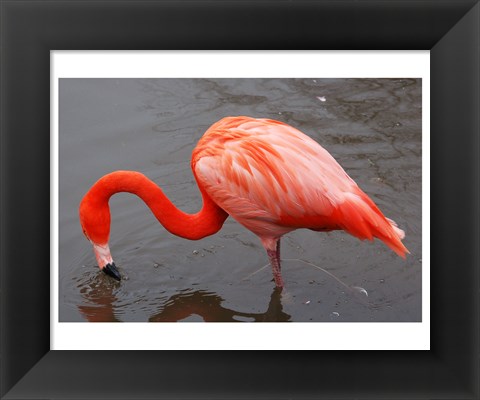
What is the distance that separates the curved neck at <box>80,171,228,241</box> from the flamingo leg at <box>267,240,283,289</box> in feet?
1.04

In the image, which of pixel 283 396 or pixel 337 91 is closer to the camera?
pixel 283 396

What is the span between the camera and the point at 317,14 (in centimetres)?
346

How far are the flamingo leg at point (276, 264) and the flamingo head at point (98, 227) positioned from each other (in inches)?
32.5

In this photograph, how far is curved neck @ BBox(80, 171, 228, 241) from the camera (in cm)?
387

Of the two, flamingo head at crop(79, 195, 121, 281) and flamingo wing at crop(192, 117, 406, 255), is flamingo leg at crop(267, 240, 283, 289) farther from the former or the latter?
flamingo head at crop(79, 195, 121, 281)

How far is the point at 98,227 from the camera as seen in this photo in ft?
12.8

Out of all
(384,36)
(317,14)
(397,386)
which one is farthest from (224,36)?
(397,386)

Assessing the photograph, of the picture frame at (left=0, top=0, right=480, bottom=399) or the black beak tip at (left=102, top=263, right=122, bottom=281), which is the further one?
the black beak tip at (left=102, top=263, right=122, bottom=281)

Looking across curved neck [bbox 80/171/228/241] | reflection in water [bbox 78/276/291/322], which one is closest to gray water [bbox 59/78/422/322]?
reflection in water [bbox 78/276/291/322]

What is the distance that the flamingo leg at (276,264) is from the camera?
4207 millimetres

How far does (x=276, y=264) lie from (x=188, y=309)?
526mm

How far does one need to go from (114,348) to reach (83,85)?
3.98 ft

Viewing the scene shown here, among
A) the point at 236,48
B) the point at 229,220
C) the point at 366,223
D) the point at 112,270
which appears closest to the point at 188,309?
the point at 112,270

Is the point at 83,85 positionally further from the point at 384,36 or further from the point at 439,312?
the point at 439,312
